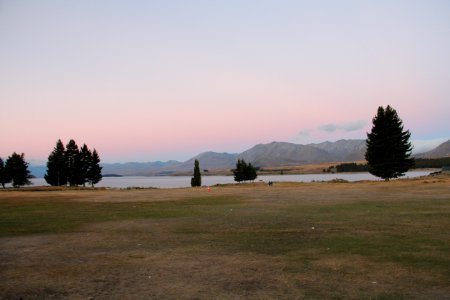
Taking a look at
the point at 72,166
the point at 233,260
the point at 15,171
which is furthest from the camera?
the point at 15,171

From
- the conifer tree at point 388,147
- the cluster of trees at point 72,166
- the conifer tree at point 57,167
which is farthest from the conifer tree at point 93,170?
the conifer tree at point 388,147

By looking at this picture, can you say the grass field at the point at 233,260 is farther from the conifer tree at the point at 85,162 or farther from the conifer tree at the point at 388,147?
the conifer tree at the point at 85,162

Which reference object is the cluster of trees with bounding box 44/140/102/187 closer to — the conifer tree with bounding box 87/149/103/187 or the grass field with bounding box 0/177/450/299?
the conifer tree with bounding box 87/149/103/187

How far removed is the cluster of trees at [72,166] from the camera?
101m

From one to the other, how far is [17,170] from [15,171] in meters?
0.55

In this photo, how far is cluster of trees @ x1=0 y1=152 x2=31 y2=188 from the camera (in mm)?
107525

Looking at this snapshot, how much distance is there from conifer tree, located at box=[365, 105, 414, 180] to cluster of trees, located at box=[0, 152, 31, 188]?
8876 centimetres

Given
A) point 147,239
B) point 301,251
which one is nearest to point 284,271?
point 301,251

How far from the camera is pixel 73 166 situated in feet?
330

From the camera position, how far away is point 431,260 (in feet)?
36.1

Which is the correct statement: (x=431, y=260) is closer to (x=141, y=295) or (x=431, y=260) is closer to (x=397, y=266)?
(x=397, y=266)

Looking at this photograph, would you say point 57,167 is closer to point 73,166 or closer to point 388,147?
point 73,166

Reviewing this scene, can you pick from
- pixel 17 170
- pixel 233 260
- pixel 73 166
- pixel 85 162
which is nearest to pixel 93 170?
pixel 85 162

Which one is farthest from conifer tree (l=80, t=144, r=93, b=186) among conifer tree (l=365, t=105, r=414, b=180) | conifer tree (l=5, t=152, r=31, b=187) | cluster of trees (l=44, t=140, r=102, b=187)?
conifer tree (l=365, t=105, r=414, b=180)
